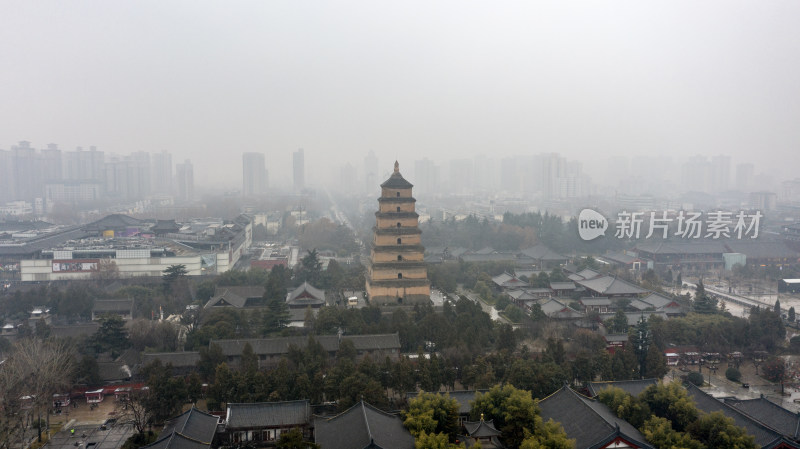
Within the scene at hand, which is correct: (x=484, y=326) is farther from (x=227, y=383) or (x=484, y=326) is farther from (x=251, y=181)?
(x=251, y=181)

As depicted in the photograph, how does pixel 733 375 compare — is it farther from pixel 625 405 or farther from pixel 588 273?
pixel 588 273

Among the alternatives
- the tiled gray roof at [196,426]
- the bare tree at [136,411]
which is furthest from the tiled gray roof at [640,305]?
the bare tree at [136,411]

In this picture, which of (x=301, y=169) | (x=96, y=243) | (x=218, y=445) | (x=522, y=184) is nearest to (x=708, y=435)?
(x=218, y=445)

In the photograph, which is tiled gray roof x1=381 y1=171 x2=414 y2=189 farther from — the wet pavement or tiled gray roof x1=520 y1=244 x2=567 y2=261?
tiled gray roof x1=520 y1=244 x2=567 y2=261

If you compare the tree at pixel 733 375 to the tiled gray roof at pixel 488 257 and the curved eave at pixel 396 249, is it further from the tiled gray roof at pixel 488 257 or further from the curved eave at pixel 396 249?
the tiled gray roof at pixel 488 257

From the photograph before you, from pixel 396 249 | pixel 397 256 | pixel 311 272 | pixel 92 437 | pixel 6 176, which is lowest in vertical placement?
pixel 92 437

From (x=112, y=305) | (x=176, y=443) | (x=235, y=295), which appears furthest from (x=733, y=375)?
(x=112, y=305)

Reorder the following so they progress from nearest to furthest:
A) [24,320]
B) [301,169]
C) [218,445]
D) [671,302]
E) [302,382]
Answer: [218,445], [302,382], [24,320], [671,302], [301,169]
